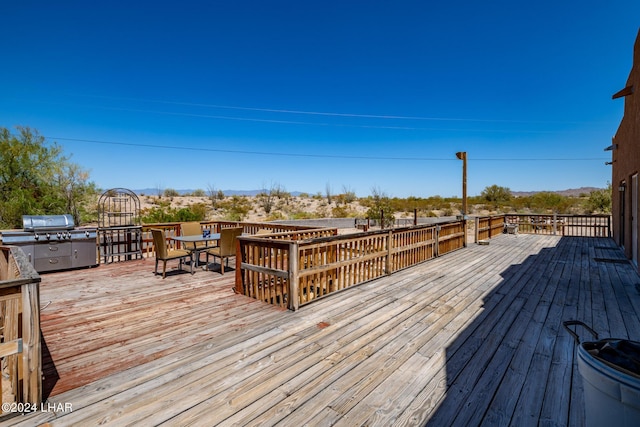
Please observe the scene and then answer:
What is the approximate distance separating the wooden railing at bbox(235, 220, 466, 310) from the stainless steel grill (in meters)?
4.07

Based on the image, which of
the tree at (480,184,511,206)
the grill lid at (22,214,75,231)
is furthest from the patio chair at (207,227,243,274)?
the tree at (480,184,511,206)

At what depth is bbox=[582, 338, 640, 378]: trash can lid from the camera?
4.09ft

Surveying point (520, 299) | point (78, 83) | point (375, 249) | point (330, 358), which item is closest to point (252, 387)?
point (330, 358)

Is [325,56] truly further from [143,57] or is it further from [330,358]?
[330,358]

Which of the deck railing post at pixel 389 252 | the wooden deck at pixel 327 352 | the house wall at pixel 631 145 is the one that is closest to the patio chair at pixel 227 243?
the wooden deck at pixel 327 352

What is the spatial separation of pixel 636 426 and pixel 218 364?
2536 mm

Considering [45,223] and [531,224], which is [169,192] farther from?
[531,224]

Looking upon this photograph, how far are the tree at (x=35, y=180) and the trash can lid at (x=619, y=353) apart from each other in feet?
40.2

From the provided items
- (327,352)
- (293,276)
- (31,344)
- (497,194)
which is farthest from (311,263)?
(497,194)

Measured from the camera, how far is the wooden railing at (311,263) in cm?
388

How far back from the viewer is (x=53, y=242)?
19.0ft

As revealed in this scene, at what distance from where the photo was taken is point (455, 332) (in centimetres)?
313

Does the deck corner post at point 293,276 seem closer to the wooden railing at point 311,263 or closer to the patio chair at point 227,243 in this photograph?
the wooden railing at point 311,263

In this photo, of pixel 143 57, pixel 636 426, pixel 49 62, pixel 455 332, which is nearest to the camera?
pixel 636 426
